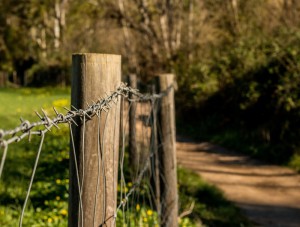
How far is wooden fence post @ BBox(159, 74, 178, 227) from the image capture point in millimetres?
5297

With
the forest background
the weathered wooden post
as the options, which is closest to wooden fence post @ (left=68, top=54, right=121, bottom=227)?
the weathered wooden post

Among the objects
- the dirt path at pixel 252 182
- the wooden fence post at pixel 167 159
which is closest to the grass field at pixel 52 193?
the dirt path at pixel 252 182

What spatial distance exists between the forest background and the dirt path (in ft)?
1.78

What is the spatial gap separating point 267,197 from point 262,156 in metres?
2.62

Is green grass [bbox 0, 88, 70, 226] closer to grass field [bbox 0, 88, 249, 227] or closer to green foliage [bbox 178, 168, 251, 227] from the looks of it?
grass field [bbox 0, 88, 249, 227]

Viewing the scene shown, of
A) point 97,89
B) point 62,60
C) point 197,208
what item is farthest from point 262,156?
point 62,60

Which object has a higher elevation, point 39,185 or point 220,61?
point 220,61

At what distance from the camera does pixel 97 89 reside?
2312 millimetres

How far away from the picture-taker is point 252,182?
8984 mm

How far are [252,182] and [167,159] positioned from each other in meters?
3.94

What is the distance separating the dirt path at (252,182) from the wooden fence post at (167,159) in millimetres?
1975

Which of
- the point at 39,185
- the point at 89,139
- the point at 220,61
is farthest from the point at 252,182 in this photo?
the point at 89,139

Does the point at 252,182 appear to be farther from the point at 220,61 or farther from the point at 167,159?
the point at 220,61

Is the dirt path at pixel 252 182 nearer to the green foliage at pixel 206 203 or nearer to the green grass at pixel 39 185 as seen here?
the green foliage at pixel 206 203
